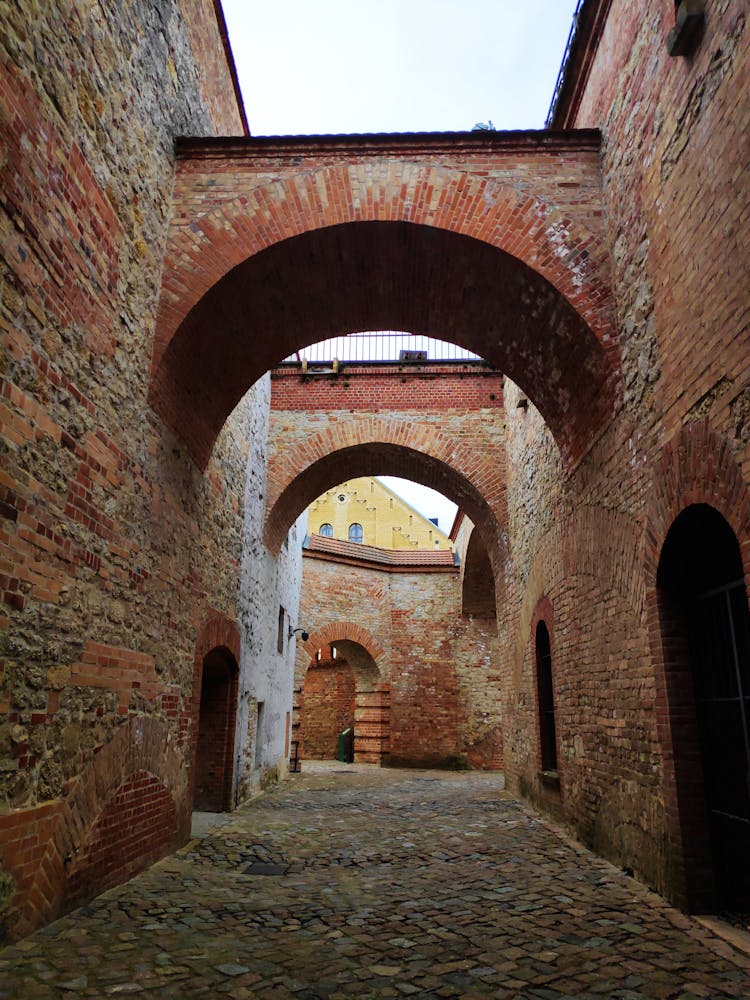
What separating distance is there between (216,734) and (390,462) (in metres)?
6.13

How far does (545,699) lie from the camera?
898cm

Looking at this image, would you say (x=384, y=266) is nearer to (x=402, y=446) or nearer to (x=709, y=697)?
(x=709, y=697)

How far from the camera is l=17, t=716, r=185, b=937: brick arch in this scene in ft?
12.1

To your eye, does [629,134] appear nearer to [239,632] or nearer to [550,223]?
[550,223]

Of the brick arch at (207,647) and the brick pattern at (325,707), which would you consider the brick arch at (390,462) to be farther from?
the brick pattern at (325,707)

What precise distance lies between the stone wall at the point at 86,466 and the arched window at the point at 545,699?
468cm

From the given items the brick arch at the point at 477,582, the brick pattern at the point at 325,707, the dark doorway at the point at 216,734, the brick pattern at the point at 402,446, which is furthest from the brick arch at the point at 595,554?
the brick pattern at the point at 325,707

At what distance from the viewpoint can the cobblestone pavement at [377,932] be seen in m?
3.07

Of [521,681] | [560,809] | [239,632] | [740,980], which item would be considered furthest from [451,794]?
[740,980]

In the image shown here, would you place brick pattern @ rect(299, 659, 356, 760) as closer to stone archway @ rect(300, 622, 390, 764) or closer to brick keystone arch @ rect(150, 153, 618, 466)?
stone archway @ rect(300, 622, 390, 764)

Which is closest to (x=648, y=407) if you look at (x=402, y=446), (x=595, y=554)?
(x=595, y=554)

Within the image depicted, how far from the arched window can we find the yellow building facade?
26539 millimetres

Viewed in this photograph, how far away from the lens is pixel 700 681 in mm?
4504

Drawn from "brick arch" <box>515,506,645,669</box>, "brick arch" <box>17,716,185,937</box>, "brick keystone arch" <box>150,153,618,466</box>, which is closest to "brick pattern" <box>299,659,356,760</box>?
"brick arch" <box>515,506,645,669</box>
